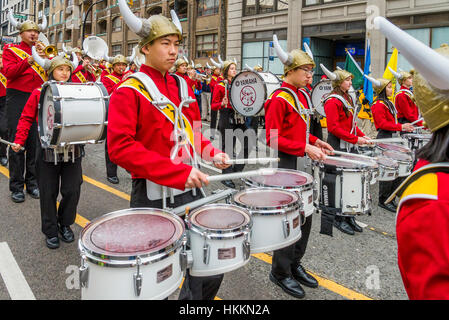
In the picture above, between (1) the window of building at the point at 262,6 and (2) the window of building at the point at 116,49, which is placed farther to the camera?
(2) the window of building at the point at 116,49

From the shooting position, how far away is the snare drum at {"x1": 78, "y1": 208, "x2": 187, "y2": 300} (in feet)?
5.63

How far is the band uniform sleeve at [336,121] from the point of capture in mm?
4910

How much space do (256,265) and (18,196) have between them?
12.7 ft

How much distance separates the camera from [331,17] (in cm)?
1764

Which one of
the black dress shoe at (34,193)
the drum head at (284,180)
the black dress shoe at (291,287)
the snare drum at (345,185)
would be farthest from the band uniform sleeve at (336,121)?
the black dress shoe at (34,193)

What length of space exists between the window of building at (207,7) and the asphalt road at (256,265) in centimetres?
2361

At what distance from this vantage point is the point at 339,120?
5141 mm

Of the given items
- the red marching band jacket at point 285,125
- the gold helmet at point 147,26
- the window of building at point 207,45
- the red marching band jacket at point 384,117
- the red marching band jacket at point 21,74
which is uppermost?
the window of building at point 207,45

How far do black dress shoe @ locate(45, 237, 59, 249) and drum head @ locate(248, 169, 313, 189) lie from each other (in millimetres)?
2385

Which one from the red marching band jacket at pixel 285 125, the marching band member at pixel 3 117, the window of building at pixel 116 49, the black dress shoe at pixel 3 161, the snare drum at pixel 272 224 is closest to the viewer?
the snare drum at pixel 272 224

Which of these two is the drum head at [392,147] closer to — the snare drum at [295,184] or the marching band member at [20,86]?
the snare drum at [295,184]

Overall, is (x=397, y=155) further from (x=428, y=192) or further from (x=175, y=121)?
(x=428, y=192)

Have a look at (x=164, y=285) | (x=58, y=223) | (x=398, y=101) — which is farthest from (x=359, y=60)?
(x=164, y=285)

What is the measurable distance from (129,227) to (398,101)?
7.01 metres
